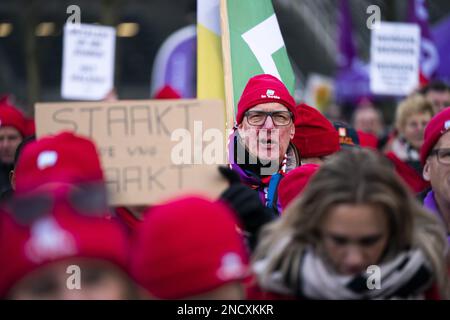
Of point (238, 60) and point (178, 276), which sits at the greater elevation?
point (238, 60)

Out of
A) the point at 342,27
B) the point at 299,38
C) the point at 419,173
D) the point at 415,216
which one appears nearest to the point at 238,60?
the point at 419,173

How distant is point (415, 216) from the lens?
3885 mm

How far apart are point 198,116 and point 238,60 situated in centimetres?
207

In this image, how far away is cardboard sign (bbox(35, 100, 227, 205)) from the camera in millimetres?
4281

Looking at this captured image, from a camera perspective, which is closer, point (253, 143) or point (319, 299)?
point (319, 299)

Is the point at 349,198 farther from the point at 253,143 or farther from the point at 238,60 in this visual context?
the point at 238,60

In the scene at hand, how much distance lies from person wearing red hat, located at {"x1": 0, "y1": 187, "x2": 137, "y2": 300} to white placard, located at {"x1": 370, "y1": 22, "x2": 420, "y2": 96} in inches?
416

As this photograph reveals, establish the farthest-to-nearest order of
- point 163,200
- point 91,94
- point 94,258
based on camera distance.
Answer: point 91,94, point 163,200, point 94,258

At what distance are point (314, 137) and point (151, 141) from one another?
8.14 feet

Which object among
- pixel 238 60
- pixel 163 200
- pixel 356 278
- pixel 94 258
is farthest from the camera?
pixel 238 60

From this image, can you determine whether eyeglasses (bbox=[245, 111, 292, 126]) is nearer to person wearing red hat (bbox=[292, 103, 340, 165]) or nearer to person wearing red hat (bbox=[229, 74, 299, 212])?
person wearing red hat (bbox=[229, 74, 299, 212])

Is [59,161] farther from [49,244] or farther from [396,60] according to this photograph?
[396,60]

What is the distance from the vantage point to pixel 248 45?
6430mm

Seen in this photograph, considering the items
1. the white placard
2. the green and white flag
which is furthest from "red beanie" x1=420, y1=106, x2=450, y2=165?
the white placard
